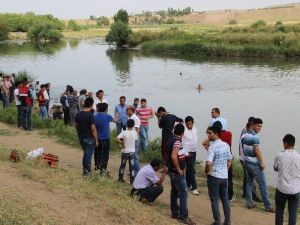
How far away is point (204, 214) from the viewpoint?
9.52 metres

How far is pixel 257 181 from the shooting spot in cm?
960

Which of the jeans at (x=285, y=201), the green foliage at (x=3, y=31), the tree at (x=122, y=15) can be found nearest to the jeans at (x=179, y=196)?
the jeans at (x=285, y=201)

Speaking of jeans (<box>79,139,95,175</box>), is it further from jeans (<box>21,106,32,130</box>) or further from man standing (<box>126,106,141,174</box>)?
jeans (<box>21,106,32,130</box>)

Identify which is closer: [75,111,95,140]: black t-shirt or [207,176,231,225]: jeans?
[207,176,231,225]: jeans

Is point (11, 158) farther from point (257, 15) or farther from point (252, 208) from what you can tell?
point (257, 15)

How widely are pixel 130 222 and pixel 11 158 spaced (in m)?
4.03

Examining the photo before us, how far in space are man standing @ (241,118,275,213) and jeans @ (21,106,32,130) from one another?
28.6 ft

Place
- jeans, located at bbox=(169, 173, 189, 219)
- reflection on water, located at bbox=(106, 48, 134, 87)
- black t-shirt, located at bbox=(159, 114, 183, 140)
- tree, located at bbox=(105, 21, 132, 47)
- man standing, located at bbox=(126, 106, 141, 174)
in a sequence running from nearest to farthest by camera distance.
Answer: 1. jeans, located at bbox=(169, 173, 189, 219)
2. man standing, located at bbox=(126, 106, 141, 174)
3. black t-shirt, located at bbox=(159, 114, 183, 140)
4. reflection on water, located at bbox=(106, 48, 134, 87)
5. tree, located at bbox=(105, 21, 132, 47)

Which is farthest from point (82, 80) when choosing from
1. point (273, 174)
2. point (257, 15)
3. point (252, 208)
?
point (257, 15)

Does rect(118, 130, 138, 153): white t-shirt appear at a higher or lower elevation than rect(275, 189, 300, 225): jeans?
higher

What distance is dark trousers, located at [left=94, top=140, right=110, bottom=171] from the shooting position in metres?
10.9

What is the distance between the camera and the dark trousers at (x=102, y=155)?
1092cm

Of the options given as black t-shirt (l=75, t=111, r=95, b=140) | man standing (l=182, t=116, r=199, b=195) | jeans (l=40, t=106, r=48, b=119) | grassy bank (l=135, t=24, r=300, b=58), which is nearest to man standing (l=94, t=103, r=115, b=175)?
black t-shirt (l=75, t=111, r=95, b=140)

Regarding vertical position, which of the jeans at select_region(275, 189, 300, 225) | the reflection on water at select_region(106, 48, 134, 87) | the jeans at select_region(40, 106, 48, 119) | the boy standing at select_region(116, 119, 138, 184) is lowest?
the reflection on water at select_region(106, 48, 134, 87)
